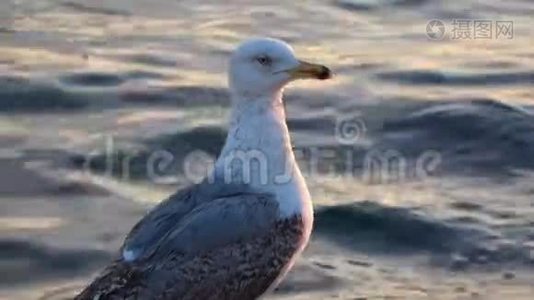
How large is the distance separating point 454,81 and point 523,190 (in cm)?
285

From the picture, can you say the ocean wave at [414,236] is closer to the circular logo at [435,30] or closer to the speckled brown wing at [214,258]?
the speckled brown wing at [214,258]

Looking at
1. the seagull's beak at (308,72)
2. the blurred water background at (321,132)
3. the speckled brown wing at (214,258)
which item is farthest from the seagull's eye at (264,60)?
the blurred water background at (321,132)

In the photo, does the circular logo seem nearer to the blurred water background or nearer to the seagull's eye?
the blurred water background

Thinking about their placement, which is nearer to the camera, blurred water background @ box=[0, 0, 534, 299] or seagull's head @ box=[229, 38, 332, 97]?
seagull's head @ box=[229, 38, 332, 97]

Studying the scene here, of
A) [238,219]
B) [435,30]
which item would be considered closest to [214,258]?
[238,219]

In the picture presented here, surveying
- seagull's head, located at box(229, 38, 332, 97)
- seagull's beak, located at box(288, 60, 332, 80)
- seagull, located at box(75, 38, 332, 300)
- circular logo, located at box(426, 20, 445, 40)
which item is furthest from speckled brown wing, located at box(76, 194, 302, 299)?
circular logo, located at box(426, 20, 445, 40)

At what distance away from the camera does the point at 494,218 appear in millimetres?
10906

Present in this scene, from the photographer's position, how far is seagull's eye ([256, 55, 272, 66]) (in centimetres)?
830

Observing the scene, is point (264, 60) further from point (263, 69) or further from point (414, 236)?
point (414, 236)

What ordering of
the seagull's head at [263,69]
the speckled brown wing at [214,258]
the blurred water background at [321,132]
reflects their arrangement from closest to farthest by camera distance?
Answer: the speckled brown wing at [214,258] < the seagull's head at [263,69] < the blurred water background at [321,132]

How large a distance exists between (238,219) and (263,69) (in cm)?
86

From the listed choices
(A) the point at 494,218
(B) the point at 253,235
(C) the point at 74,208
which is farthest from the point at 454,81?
(B) the point at 253,235

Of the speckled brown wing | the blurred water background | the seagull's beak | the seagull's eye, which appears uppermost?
the seagull's eye

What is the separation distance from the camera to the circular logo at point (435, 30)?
50.7 feet
